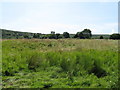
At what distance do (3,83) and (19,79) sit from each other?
490 millimetres

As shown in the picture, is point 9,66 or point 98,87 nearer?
point 98,87

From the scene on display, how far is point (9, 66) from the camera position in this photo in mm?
5832

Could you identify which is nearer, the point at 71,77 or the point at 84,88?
the point at 84,88

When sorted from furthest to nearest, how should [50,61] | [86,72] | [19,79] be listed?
[50,61] < [86,72] < [19,79]

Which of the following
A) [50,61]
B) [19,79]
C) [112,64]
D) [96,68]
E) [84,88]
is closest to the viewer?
[84,88]

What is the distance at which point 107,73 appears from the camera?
5.30 m

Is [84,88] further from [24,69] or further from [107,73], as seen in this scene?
[24,69]

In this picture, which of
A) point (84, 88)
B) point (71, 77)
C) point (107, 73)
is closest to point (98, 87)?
point (84, 88)

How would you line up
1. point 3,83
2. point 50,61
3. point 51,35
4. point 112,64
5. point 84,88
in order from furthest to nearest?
1. point 51,35
2. point 50,61
3. point 112,64
4. point 3,83
5. point 84,88

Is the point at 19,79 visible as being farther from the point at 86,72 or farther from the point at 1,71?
the point at 86,72

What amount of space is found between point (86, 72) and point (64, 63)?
1.02m

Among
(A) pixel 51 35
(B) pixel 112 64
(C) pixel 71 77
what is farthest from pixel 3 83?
(A) pixel 51 35

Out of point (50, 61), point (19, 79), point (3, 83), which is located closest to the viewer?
point (3, 83)

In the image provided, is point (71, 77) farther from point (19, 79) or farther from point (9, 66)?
point (9, 66)
